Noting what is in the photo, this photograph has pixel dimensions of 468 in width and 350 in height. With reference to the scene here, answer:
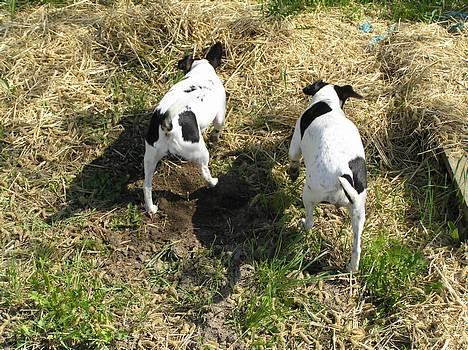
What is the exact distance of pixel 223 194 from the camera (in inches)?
189

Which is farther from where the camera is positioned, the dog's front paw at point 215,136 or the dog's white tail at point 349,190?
the dog's front paw at point 215,136

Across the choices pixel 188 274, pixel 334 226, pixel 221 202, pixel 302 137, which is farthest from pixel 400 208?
pixel 188 274

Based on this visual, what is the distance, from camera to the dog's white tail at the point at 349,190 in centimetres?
370

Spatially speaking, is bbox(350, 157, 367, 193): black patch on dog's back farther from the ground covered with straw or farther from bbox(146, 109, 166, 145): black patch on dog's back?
bbox(146, 109, 166, 145): black patch on dog's back

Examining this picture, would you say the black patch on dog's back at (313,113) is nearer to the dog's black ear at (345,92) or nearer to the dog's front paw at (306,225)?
the dog's black ear at (345,92)

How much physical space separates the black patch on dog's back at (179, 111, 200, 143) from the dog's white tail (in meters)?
1.15

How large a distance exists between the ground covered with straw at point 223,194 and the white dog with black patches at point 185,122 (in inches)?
14.9

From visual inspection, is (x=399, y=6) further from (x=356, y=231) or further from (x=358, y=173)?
(x=356, y=231)

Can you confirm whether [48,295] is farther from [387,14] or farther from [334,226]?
[387,14]

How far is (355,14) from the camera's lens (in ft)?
22.5

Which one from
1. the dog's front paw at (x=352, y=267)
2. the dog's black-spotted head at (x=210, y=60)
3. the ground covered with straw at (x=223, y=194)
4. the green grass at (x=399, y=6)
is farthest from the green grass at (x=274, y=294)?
the green grass at (x=399, y=6)

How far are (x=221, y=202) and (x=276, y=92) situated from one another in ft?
5.16

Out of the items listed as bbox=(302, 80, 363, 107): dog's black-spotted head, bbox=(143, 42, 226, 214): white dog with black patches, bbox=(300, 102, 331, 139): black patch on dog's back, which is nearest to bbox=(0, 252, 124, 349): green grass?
bbox=(143, 42, 226, 214): white dog with black patches

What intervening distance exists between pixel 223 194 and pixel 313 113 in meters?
0.97
